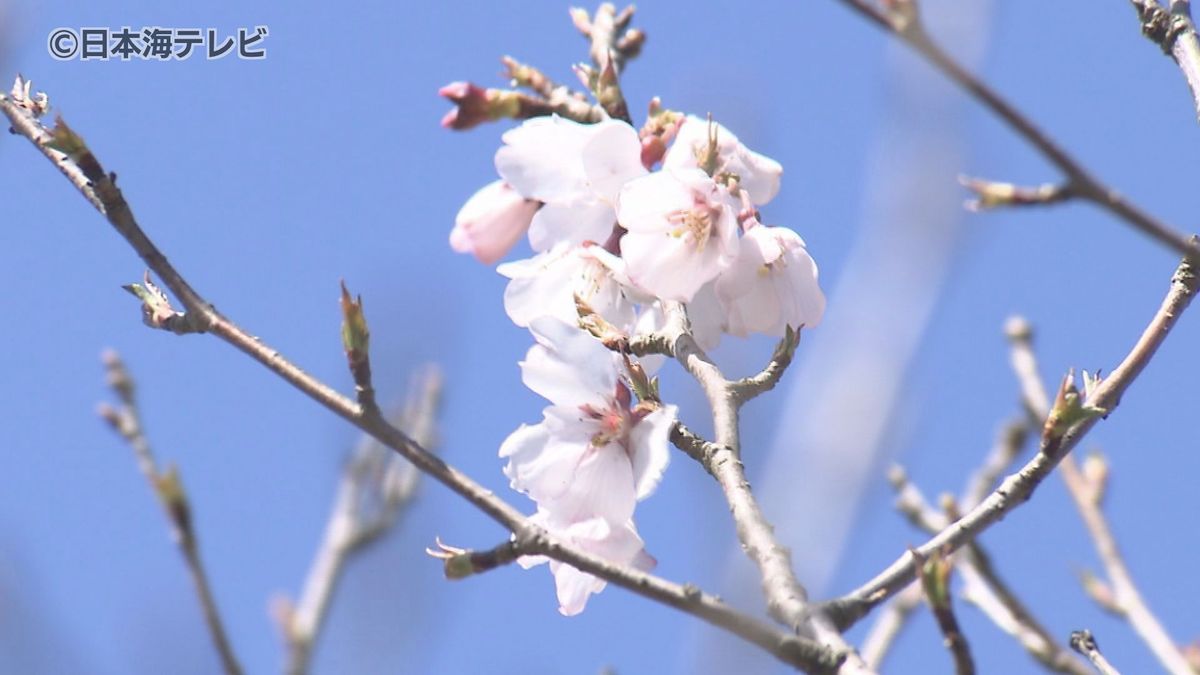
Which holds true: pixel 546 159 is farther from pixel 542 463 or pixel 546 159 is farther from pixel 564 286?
pixel 542 463

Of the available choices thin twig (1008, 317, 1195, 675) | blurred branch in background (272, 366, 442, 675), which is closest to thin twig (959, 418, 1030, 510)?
thin twig (1008, 317, 1195, 675)

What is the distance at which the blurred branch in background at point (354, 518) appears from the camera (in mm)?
3441

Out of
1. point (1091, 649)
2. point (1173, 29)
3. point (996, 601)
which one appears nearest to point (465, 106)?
point (1173, 29)

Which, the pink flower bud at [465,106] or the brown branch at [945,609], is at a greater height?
the pink flower bud at [465,106]

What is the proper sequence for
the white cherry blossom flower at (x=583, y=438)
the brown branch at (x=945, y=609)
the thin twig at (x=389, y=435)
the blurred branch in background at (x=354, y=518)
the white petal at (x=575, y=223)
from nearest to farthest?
Answer: the brown branch at (x=945, y=609) → the thin twig at (x=389, y=435) → the white cherry blossom flower at (x=583, y=438) → the white petal at (x=575, y=223) → the blurred branch in background at (x=354, y=518)

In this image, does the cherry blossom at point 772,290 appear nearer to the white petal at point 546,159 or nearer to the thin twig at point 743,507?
the thin twig at point 743,507

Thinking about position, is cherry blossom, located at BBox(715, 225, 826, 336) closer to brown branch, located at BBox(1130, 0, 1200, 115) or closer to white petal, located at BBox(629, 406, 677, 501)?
white petal, located at BBox(629, 406, 677, 501)

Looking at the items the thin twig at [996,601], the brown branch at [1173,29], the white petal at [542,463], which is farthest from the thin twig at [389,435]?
the thin twig at [996,601]

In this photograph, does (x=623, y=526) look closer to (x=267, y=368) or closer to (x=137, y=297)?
(x=267, y=368)

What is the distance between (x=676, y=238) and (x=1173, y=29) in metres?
0.71

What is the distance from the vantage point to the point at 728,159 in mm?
2250

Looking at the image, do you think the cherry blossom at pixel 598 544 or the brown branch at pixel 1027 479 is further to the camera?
the cherry blossom at pixel 598 544

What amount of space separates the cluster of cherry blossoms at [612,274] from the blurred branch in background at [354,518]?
115 cm

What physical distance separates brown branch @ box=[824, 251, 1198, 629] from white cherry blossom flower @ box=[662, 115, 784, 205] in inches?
30.4
